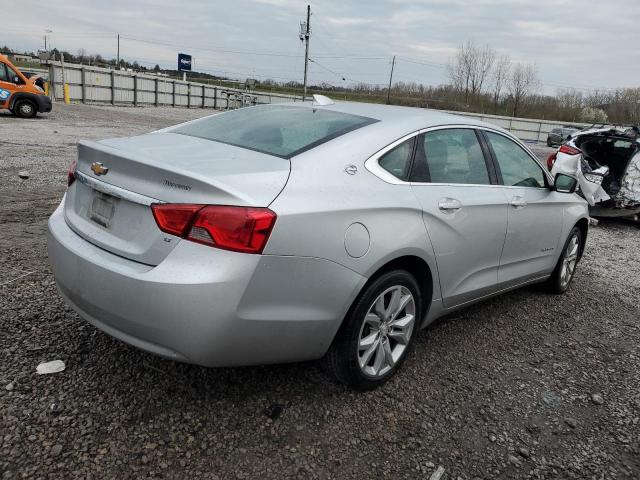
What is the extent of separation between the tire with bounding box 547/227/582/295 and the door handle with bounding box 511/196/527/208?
1139 millimetres

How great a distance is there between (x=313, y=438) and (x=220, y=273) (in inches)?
39.1

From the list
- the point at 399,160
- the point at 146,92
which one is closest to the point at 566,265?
the point at 399,160

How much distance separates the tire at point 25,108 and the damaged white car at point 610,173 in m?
17.9

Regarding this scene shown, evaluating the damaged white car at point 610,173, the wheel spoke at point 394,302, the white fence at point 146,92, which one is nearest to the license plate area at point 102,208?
the wheel spoke at point 394,302

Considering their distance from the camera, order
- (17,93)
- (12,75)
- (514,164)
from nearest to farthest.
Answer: (514,164) → (17,93) → (12,75)

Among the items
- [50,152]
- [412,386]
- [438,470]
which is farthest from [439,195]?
[50,152]

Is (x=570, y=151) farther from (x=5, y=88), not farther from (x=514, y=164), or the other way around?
(x=5, y=88)

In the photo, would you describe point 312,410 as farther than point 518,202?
No

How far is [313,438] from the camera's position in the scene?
2.63 meters

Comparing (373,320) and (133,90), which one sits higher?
(133,90)

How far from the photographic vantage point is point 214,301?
89.2 inches

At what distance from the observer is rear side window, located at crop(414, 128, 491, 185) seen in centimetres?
331

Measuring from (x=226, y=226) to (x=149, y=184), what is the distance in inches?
18.7

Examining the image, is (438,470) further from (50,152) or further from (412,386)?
(50,152)
